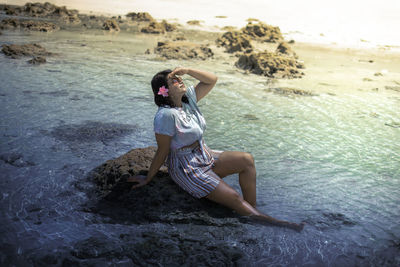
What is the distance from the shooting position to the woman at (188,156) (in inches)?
157

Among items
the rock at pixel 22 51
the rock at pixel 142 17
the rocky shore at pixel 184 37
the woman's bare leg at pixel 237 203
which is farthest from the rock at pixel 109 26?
the woman's bare leg at pixel 237 203

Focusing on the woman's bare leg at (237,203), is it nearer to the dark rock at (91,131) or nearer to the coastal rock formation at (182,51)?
the dark rock at (91,131)

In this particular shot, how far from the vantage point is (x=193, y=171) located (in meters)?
4.06

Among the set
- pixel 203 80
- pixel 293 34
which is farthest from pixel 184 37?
pixel 203 80

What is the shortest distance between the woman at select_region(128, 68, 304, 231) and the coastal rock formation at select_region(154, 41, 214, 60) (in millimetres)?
12119

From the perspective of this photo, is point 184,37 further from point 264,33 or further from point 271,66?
point 271,66

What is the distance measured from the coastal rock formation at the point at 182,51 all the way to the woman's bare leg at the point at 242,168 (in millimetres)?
12161

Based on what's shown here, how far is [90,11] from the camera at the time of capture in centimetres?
3209

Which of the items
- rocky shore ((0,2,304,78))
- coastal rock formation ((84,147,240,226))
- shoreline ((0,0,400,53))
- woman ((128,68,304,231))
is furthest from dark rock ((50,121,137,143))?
shoreline ((0,0,400,53))

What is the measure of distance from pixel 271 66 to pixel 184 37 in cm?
1050

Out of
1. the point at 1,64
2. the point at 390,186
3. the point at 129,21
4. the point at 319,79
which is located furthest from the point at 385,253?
the point at 129,21

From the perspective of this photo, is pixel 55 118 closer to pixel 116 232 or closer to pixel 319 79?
pixel 116 232

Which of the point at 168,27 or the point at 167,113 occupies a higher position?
the point at 168,27

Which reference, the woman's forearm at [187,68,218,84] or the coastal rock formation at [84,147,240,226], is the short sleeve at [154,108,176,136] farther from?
the coastal rock formation at [84,147,240,226]
